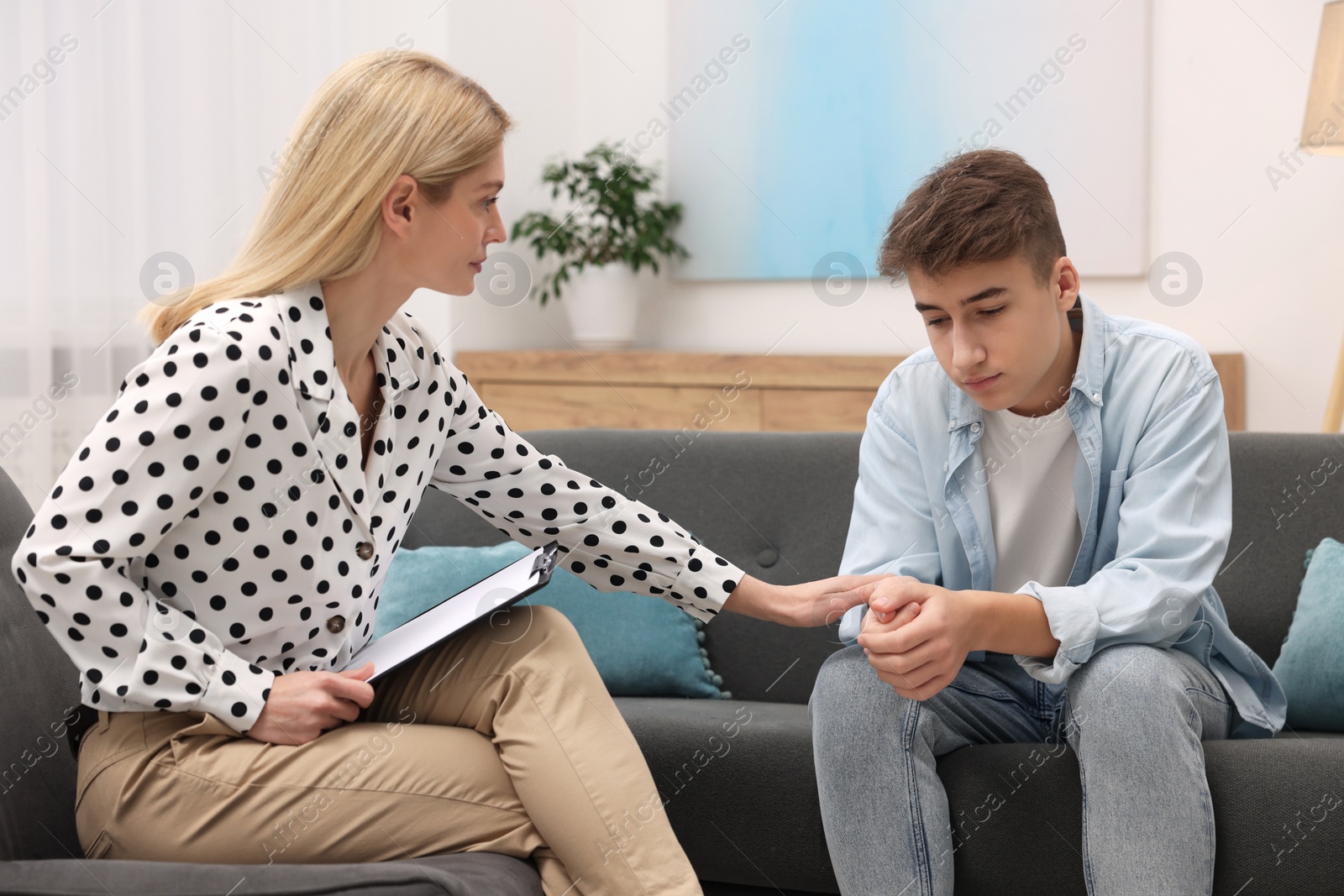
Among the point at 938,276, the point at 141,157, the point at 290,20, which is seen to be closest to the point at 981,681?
the point at 938,276

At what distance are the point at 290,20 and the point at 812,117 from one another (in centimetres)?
153

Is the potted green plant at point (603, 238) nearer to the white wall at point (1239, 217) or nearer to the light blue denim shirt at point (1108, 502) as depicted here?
the white wall at point (1239, 217)

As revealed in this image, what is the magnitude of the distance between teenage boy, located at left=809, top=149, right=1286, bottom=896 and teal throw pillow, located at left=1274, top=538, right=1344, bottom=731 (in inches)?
8.7

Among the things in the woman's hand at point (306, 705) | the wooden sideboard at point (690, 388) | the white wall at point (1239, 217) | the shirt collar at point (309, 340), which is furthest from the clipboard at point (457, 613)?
the white wall at point (1239, 217)

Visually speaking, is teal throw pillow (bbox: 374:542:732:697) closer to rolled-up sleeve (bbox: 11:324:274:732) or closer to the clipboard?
the clipboard

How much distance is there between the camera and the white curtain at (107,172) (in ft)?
8.35

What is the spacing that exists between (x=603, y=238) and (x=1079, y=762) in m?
2.66

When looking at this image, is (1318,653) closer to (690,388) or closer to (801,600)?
(801,600)


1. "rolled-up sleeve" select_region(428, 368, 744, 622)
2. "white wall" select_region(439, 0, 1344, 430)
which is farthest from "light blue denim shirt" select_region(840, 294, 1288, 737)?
"white wall" select_region(439, 0, 1344, 430)

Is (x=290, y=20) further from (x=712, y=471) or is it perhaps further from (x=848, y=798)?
(x=848, y=798)

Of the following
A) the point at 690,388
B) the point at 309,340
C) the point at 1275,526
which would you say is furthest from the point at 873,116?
the point at 309,340

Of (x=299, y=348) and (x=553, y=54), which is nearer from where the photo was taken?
(x=299, y=348)

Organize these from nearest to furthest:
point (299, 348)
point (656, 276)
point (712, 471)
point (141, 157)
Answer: point (299, 348) → point (712, 471) → point (141, 157) → point (656, 276)

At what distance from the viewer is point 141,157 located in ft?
9.13
